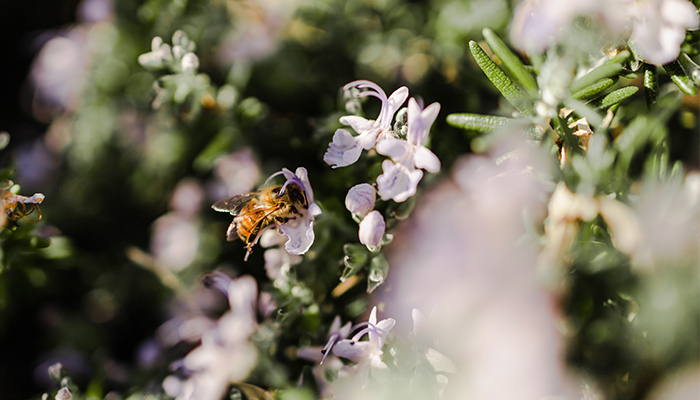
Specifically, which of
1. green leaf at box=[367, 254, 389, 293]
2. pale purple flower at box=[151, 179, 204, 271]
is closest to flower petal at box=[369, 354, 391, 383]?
green leaf at box=[367, 254, 389, 293]

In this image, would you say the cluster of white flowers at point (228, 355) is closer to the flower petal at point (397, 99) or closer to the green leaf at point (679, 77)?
the flower petal at point (397, 99)

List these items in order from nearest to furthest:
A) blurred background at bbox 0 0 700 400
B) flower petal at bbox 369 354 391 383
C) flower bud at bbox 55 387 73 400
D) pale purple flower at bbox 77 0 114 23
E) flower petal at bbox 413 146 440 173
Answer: flower petal at bbox 413 146 440 173, flower petal at bbox 369 354 391 383, flower bud at bbox 55 387 73 400, blurred background at bbox 0 0 700 400, pale purple flower at bbox 77 0 114 23

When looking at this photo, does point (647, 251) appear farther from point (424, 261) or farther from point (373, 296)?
point (373, 296)

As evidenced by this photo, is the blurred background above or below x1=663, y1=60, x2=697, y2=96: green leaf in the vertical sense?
below

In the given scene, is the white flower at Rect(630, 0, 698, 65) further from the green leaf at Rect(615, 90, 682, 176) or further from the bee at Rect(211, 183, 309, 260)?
the bee at Rect(211, 183, 309, 260)

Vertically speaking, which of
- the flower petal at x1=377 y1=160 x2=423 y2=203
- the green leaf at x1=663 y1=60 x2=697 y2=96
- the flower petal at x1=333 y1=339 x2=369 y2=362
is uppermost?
the green leaf at x1=663 y1=60 x2=697 y2=96

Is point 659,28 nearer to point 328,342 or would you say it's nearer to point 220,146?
point 328,342
